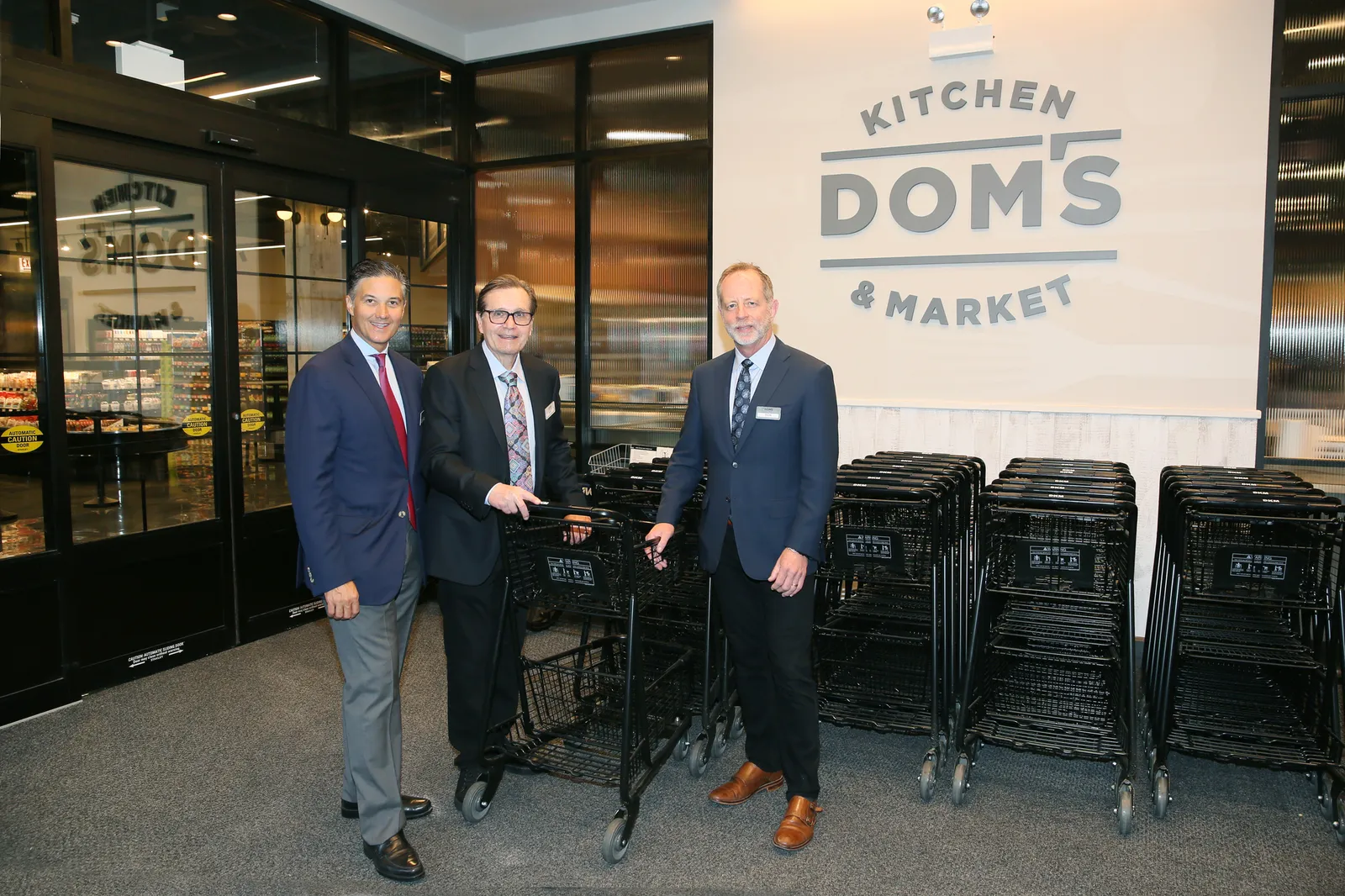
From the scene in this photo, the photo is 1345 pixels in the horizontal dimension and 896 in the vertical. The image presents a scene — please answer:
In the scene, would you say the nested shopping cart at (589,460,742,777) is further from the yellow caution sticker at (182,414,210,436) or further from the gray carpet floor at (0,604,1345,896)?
the yellow caution sticker at (182,414,210,436)

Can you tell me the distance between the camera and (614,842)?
3.01m

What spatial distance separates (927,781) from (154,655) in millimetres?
3949

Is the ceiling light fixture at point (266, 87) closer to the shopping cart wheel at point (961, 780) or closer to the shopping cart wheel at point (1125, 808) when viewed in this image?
the shopping cart wheel at point (961, 780)

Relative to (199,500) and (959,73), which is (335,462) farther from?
(959,73)

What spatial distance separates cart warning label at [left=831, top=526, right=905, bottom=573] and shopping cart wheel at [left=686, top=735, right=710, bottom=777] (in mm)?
908

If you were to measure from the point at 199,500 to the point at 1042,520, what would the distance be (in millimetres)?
4370

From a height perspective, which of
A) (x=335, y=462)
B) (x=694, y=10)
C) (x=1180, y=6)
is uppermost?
(x=694, y=10)

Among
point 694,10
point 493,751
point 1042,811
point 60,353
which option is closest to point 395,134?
point 694,10

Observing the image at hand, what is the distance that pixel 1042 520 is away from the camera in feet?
11.5

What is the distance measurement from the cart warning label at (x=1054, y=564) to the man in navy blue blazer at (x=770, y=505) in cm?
83

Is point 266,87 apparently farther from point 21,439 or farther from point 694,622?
point 694,622

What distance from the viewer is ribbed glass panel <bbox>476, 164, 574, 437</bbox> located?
6836 mm

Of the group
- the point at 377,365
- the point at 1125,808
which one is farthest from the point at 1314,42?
the point at 377,365

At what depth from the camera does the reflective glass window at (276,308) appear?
211 inches
